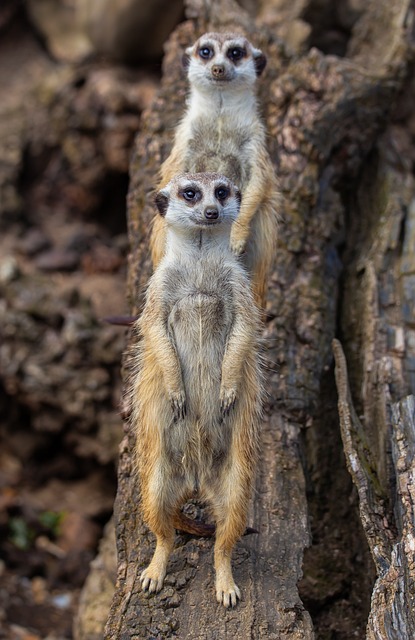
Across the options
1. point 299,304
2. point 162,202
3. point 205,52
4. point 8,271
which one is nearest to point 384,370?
point 299,304

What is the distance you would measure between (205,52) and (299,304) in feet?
4.43

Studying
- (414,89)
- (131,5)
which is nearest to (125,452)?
(414,89)

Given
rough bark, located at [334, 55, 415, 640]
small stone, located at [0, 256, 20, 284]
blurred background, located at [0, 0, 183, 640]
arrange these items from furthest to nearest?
small stone, located at [0, 256, 20, 284] < blurred background, located at [0, 0, 183, 640] < rough bark, located at [334, 55, 415, 640]

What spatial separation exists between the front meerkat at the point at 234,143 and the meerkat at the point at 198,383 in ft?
1.43

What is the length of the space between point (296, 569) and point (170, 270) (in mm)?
1241

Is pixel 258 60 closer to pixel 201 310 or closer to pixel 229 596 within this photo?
pixel 201 310

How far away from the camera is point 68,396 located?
595 centimetres

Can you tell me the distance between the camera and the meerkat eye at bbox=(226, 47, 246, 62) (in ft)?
13.6

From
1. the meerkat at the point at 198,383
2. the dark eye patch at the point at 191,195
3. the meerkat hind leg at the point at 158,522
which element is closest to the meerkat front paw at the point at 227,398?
the meerkat at the point at 198,383

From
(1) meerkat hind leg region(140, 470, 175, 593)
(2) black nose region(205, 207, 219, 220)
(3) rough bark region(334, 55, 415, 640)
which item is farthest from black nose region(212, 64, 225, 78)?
(1) meerkat hind leg region(140, 470, 175, 593)

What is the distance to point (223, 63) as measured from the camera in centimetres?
404

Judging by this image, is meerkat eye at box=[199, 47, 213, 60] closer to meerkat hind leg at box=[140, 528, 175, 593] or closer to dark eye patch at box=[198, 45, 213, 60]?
dark eye patch at box=[198, 45, 213, 60]

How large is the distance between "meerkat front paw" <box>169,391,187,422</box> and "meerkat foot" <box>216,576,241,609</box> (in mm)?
614

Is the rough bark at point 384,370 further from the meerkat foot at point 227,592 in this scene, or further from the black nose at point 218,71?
the black nose at point 218,71
